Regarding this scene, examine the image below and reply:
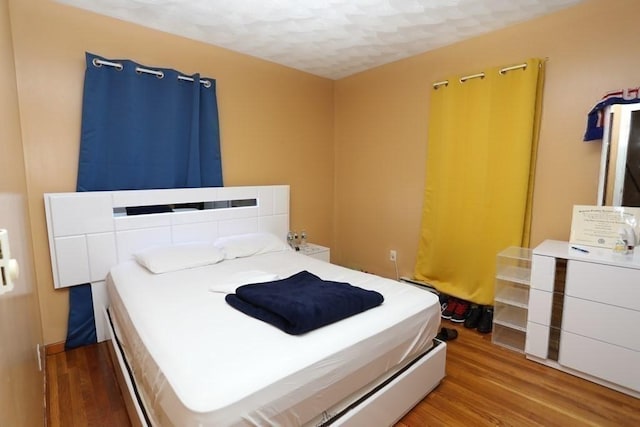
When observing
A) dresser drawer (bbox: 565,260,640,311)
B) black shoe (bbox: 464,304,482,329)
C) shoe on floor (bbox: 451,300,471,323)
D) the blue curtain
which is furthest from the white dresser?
the blue curtain

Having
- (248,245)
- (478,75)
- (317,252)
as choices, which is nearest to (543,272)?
(478,75)

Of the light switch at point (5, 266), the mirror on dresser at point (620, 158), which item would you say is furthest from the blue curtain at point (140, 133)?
the mirror on dresser at point (620, 158)

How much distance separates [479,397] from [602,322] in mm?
891

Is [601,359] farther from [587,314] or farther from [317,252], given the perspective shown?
[317,252]

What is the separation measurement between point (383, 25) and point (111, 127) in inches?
89.5

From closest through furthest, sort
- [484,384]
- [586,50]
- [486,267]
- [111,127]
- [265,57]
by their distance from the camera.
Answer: [484,384], [586,50], [111,127], [486,267], [265,57]

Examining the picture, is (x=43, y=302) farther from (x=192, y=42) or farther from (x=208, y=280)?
(x=192, y=42)

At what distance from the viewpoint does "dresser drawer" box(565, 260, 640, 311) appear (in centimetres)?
188

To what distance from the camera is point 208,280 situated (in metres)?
2.16

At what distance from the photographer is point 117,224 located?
2479 mm

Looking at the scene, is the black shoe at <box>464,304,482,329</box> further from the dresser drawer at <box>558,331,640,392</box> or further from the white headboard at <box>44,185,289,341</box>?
the white headboard at <box>44,185,289,341</box>

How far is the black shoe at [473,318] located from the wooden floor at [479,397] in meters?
0.42

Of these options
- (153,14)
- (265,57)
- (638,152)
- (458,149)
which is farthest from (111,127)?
(638,152)

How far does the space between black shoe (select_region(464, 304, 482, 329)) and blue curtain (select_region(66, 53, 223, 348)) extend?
2.59 metres
